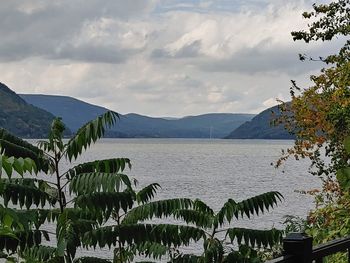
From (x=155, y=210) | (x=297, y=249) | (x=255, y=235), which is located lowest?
(x=255, y=235)

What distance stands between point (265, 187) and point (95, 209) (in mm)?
63217

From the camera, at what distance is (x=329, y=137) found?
1623 centimetres

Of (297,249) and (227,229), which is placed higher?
(297,249)

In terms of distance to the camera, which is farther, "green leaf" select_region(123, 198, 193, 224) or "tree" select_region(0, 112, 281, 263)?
"green leaf" select_region(123, 198, 193, 224)

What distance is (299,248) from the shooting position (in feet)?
13.3

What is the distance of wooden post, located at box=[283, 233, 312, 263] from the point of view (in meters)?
4.03

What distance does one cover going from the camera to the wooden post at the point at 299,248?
4.03 meters

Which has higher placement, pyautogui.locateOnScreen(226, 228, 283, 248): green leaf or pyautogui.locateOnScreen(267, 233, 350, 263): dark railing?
pyautogui.locateOnScreen(267, 233, 350, 263): dark railing

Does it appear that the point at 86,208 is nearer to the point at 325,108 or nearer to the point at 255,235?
the point at 255,235

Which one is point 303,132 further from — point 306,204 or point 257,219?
point 306,204

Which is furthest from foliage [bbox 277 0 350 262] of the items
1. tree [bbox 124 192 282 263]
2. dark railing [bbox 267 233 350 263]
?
dark railing [bbox 267 233 350 263]

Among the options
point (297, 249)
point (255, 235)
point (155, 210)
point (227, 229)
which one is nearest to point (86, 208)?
point (155, 210)

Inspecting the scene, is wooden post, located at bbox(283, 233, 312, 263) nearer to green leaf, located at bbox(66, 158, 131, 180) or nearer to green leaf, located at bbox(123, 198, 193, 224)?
green leaf, located at bbox(66, 158, 131, 180)

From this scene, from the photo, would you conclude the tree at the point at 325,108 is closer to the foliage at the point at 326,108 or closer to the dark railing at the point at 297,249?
the foliage at the point at 326,108
